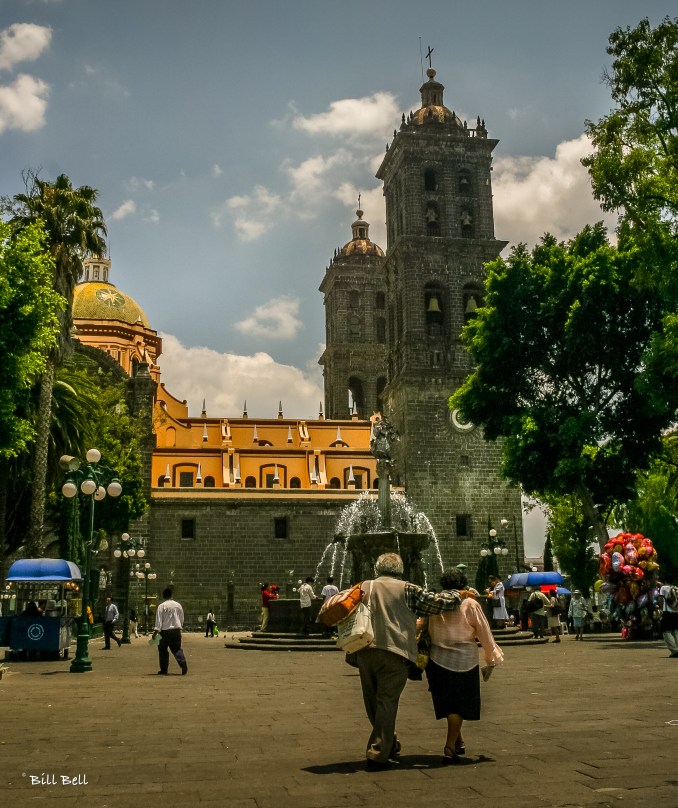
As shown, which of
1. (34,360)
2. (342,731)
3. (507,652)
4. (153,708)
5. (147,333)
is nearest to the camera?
(342,731)

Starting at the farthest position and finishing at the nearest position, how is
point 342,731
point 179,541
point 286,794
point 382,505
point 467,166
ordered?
point 467,166, point 179,541, point 382,505, point 342,731, point 286,794

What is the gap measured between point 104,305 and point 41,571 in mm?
35355

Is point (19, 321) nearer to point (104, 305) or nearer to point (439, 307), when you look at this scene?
point (439, 307)

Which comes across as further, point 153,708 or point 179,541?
point 179,541

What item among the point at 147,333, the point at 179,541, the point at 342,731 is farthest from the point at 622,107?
the point at 147,333

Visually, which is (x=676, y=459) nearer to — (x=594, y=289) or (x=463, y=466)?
(x=594, y=289)

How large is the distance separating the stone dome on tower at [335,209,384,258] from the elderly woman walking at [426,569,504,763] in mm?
58359

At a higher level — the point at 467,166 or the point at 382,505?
the point at 467,166

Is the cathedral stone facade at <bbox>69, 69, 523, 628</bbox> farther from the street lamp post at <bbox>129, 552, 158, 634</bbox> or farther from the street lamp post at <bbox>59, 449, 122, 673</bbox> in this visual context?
the street lamp post at <bbox>59, 449, 122, 673</bbox>

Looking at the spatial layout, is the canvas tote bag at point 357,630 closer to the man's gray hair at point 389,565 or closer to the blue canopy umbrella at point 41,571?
the man's gray hair at point 389,565

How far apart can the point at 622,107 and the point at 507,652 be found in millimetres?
11252

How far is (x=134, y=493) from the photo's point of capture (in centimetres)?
3062

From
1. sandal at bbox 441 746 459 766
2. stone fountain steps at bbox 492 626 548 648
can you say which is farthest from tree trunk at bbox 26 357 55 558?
sandal at bbox 441 746 459 766

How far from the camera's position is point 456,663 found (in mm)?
6219
